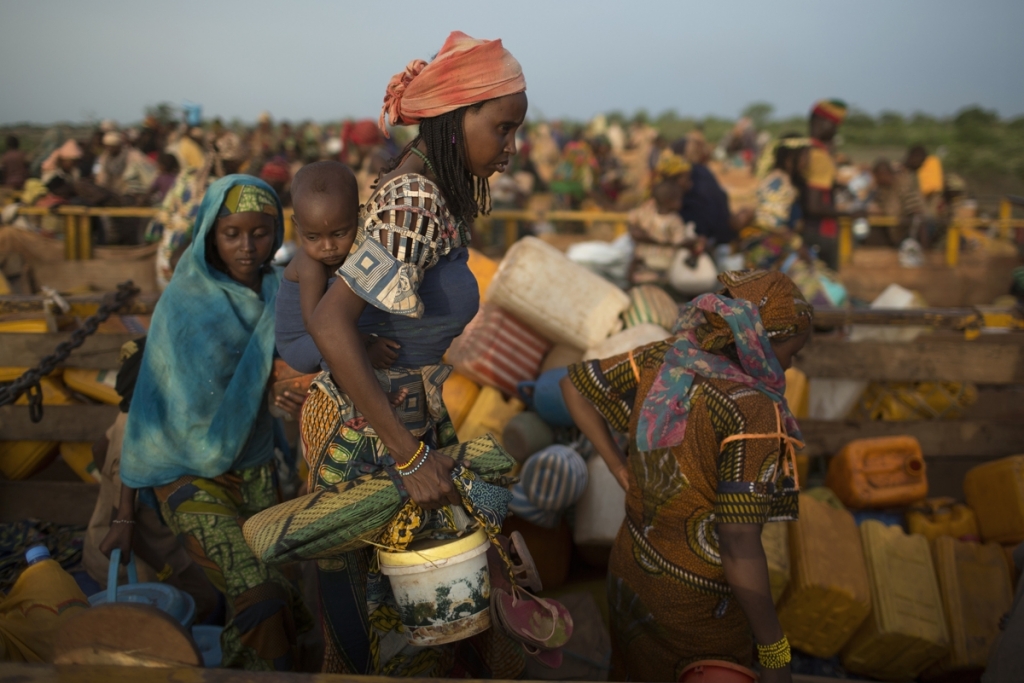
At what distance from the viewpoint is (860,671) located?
10.8 feet

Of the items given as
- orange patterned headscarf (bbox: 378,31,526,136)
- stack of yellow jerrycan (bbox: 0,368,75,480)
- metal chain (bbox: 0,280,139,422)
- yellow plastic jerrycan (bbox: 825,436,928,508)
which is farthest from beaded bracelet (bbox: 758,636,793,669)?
stack of yellow jerrycan (bbox: 0,368,75,480)

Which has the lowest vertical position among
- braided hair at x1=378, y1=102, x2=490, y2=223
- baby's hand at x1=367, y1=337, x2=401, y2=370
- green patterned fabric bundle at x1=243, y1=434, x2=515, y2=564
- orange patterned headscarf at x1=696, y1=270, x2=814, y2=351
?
green patterned fabric bundle at x1=243, y1=434, x2=515, y2=564

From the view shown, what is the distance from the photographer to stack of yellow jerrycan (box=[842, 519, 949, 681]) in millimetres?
3154

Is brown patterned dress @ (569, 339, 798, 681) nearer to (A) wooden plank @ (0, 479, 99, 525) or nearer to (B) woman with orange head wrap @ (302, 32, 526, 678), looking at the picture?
(B) woman with orange head wrap @ (302, 32, 526, 678)

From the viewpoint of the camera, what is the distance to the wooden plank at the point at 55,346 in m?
3.86

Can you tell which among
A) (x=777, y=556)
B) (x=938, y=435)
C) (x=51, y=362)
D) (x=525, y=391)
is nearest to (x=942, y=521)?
(x=938, y=435)

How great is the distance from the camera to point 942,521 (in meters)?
3.84

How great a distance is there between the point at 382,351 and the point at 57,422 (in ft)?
9.38

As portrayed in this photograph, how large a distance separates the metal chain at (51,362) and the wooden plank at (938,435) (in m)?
3.67

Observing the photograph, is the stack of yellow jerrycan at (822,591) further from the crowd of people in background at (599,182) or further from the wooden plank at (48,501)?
the wooden plank at (48,501)

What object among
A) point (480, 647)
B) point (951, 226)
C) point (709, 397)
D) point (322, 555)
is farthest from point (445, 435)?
point (951, 226)

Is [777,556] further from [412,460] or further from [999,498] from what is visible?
[412,460]

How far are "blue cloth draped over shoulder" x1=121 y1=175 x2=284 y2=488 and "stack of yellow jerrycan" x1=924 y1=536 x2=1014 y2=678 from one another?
3014 millimetres

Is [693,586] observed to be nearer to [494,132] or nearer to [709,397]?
[709,397]
